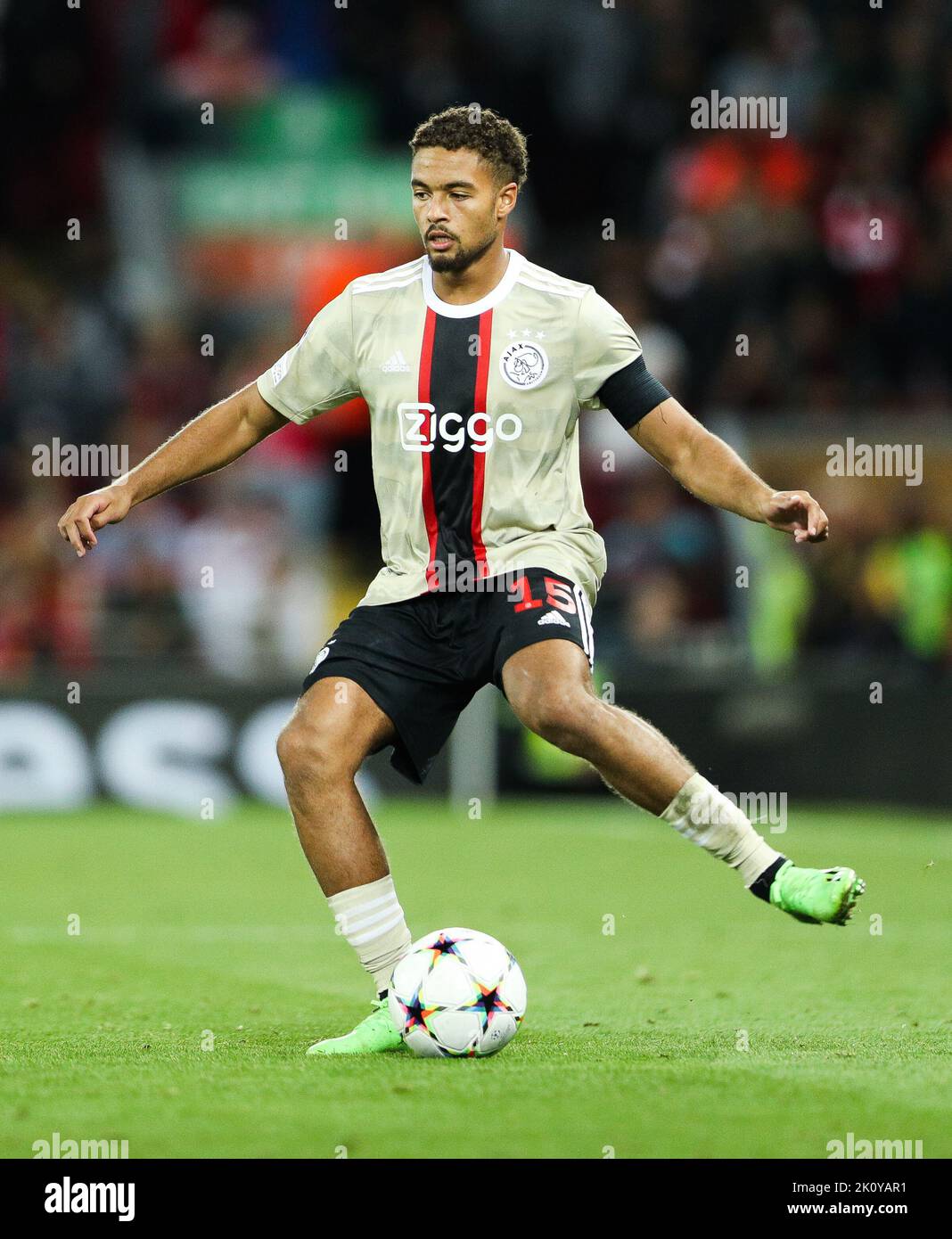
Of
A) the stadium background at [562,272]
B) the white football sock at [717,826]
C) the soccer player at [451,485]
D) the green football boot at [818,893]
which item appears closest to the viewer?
the green football boot at [818,893]

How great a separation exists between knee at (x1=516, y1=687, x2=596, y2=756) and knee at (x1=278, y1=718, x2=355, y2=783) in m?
0.55

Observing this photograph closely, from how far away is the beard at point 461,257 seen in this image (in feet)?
19.5

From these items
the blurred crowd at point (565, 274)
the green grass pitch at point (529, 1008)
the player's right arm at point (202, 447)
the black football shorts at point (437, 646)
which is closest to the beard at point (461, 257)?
the player's right arm at point (202, 447)

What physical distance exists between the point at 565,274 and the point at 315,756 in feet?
41.5

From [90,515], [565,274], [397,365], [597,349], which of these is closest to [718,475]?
[597,349]

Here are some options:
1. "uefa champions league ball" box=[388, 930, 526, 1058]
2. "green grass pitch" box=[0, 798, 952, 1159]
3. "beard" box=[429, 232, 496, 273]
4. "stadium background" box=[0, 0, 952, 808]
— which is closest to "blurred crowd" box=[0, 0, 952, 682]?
"stadium background" box=[0, 0, 952, 808]

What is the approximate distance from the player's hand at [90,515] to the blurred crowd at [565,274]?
28.7 ft

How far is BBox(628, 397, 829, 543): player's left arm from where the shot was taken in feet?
18.6

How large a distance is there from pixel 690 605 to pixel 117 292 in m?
6.12

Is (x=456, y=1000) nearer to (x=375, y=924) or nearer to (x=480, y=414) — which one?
(x=375, y=924)

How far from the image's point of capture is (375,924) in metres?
5.93

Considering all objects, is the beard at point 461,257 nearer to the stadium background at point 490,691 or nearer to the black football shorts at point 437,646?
the black football shorts at point 437,646

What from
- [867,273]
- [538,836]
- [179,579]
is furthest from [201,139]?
[538,836]

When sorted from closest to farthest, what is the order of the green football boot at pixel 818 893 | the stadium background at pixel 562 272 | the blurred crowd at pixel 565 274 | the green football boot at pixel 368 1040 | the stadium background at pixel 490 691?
the green football boot at pixel 818 893 < the stadium background at pixel 490 691 < the green football boot at pixel 368 1040 < the stadium background at pixel 562 272 < the blurred crowd at pixel 565 274
